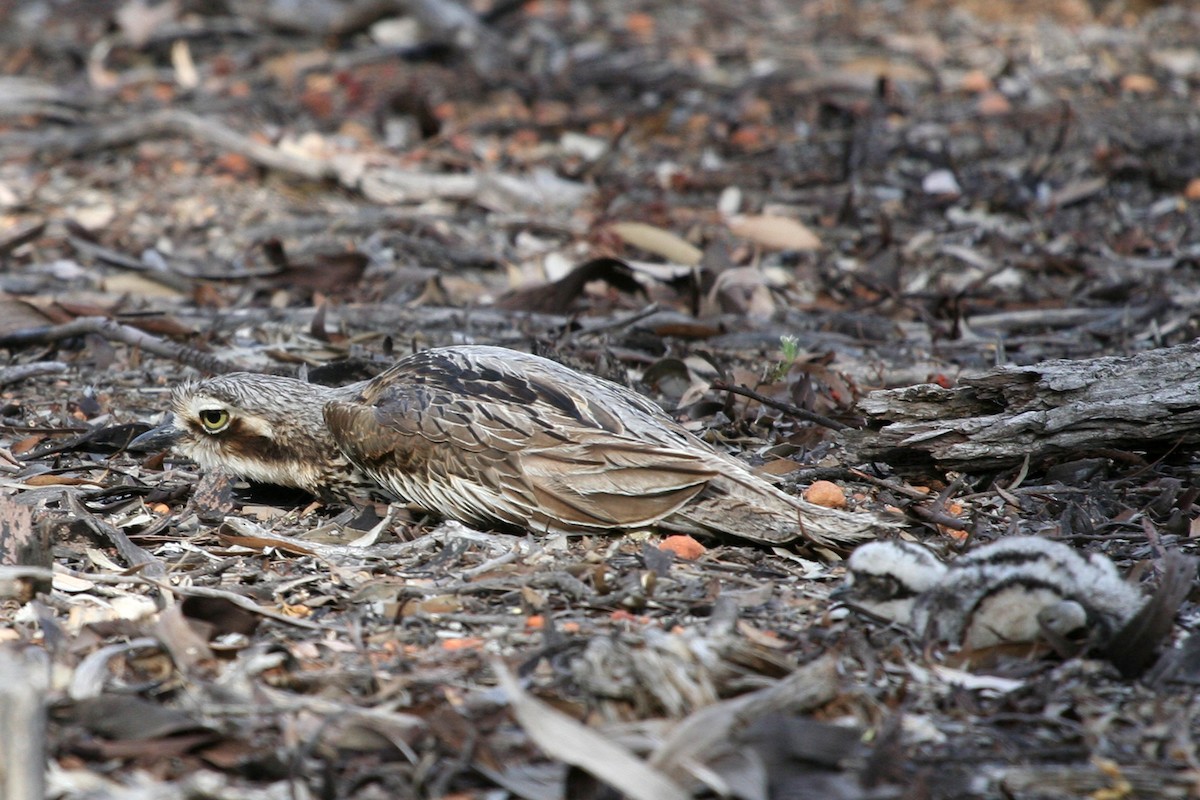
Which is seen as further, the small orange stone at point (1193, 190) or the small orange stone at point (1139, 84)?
the small orange stone at point (1139, 84)

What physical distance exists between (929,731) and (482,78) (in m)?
Result: 7.18

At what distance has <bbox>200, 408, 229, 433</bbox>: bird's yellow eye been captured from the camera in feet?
14.7

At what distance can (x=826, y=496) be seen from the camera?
4082 mm

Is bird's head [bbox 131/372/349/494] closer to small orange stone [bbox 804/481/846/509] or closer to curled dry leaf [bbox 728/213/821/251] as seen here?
small orange stone [bbox 804/481/846/509]

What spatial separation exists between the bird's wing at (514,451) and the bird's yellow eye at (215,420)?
42 centimetres

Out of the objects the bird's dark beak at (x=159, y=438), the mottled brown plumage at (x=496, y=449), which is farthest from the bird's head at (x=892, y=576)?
the bird's dark beak at (x=159, y=438)

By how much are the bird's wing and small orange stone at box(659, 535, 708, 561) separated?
80 millimetres

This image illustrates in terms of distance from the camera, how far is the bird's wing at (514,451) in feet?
12.8

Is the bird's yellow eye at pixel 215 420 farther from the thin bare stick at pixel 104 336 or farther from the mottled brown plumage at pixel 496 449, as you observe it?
the thin bare stick at pixel 104 336

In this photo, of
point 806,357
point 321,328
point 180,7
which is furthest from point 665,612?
point 180,7

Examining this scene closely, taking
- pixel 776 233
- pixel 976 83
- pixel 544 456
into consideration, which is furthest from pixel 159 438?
pixel 976 83

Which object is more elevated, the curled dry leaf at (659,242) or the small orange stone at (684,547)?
the small orange stone at (684,547)

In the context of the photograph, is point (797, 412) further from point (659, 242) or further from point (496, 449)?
point (659, 242)

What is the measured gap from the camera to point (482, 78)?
9250mm
